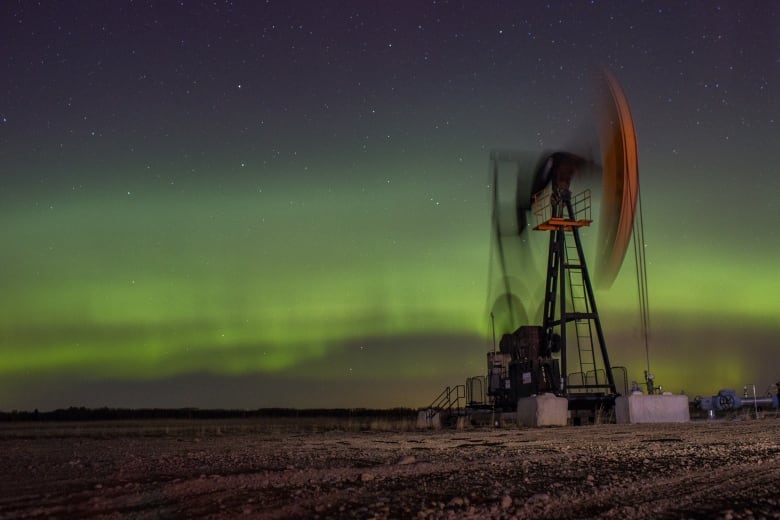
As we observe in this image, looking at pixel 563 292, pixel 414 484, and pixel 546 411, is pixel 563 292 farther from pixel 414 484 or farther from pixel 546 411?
pixel 414 484

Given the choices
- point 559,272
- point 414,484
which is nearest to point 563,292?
point 559,272

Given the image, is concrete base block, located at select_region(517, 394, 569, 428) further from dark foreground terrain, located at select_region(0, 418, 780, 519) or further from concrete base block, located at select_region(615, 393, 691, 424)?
dark foreground terrain, located at select_region(0, 418, 780, 519)

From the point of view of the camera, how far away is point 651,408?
31.4m

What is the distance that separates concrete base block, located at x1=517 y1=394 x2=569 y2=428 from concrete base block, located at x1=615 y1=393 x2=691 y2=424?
226 centimetres

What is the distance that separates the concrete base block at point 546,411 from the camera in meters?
31.6

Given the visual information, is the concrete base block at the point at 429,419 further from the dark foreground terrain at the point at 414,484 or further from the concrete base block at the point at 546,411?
the dark foreground terrain at the point at 414,484

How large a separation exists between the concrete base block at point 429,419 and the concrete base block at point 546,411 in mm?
7048

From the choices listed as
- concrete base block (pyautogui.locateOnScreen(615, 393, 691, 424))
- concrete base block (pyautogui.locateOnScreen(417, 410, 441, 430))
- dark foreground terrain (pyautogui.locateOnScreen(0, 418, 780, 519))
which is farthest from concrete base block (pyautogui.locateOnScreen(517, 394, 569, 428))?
dark foreground terrain (pyautogui.locateOnScreen(0, 418, 780, 519))

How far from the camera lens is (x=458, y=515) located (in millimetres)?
7664

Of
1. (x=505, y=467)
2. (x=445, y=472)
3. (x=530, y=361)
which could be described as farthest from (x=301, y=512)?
(x=530, y=361)

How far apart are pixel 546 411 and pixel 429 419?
31.0ft

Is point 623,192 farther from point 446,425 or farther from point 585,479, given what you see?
point 585,479

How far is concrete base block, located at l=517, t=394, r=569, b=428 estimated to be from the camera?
31562 millimetres

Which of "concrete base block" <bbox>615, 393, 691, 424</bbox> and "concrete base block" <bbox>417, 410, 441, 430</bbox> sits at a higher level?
"concrete base block" <bbox>615, 393, 691, 424</bbox>
